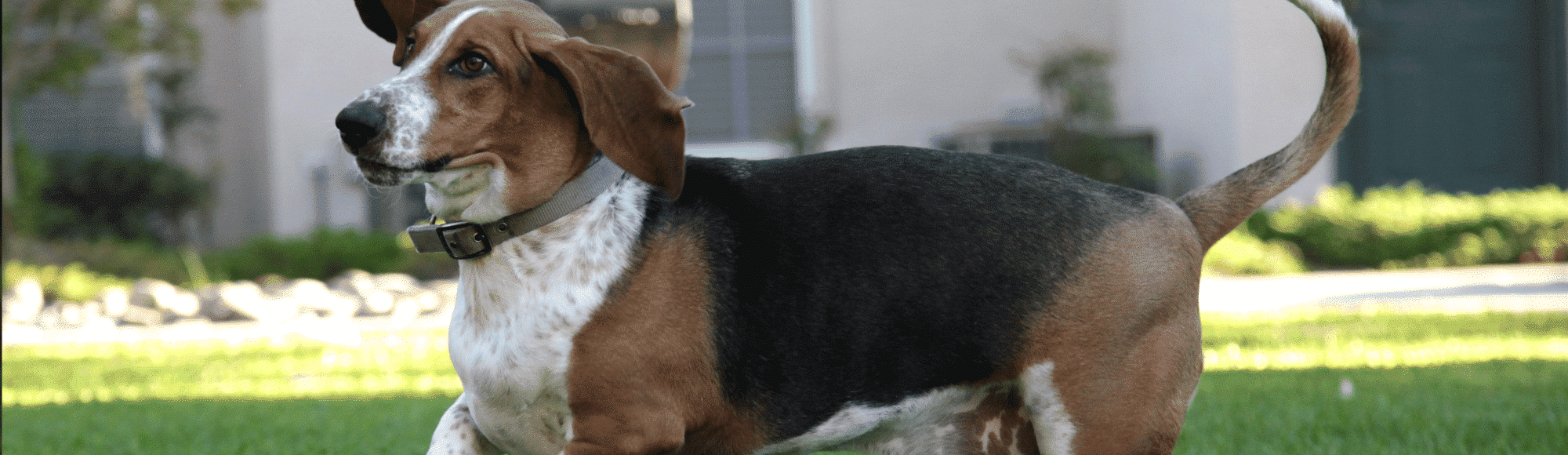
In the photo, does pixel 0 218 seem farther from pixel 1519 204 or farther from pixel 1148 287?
pixel 1519 204

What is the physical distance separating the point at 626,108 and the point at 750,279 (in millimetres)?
480

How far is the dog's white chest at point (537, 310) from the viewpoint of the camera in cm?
228

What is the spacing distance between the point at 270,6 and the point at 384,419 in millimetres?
13661

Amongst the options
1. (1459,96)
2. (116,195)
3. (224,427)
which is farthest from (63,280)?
(1459,96)

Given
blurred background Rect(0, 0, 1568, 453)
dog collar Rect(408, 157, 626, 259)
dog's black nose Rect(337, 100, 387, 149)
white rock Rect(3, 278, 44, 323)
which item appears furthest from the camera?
white rock Rect(3, 278, 44, 323)

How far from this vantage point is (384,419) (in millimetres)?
4625

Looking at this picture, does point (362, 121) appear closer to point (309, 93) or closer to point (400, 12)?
point (400, 12)

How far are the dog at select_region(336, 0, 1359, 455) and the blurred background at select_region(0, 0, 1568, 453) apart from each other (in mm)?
1496

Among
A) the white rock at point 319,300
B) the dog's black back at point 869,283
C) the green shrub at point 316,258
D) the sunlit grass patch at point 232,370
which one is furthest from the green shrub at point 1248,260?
the dog's black back at point 869,283


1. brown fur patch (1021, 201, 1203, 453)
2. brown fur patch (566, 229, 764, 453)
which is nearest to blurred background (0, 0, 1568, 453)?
brown fur patch (1021, 201, 1203, 453)

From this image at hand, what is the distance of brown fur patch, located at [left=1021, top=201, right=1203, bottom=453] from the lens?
2424mm

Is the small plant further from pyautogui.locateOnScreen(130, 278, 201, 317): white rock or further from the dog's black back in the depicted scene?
the dog's black back

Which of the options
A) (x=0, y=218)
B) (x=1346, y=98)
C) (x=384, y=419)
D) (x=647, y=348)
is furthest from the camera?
(x=0, y=218)

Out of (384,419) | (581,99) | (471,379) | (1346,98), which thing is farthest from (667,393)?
(384,419)
